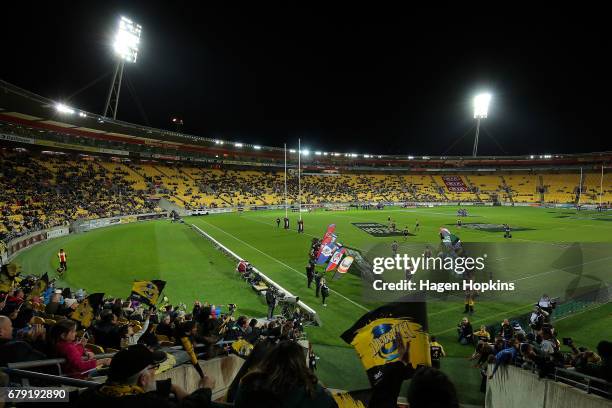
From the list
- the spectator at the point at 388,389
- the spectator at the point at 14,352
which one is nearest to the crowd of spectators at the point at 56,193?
the spectator at the point at 14,352

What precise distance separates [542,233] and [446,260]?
29.1 m

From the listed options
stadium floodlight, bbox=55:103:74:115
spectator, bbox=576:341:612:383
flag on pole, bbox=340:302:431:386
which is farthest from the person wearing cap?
stadium floodlight, bbox=55:103:74:115

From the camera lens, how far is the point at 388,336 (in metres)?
4.25

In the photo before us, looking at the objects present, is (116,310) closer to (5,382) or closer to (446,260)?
(5,382)

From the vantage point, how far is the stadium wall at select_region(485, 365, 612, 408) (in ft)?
16.0

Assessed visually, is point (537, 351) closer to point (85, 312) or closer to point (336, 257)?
point (85, 312)

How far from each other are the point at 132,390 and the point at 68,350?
268cm

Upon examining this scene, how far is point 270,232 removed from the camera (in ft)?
116

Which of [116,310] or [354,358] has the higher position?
[116,310]

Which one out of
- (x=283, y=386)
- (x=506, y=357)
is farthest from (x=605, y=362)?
(x=283, y=386)

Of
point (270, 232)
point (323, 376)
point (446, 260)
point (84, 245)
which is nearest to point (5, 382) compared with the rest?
point (323, 376)

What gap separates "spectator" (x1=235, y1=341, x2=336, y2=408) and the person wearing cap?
0.35 m

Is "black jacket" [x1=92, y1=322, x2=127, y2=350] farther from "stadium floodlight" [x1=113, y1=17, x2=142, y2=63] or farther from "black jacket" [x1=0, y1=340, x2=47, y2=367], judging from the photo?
"stadium floodlight" [x1=113, y1=17, x2=142, y2=63]

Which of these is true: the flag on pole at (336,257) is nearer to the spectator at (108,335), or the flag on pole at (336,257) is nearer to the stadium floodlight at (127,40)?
the spectator at (108,335)
